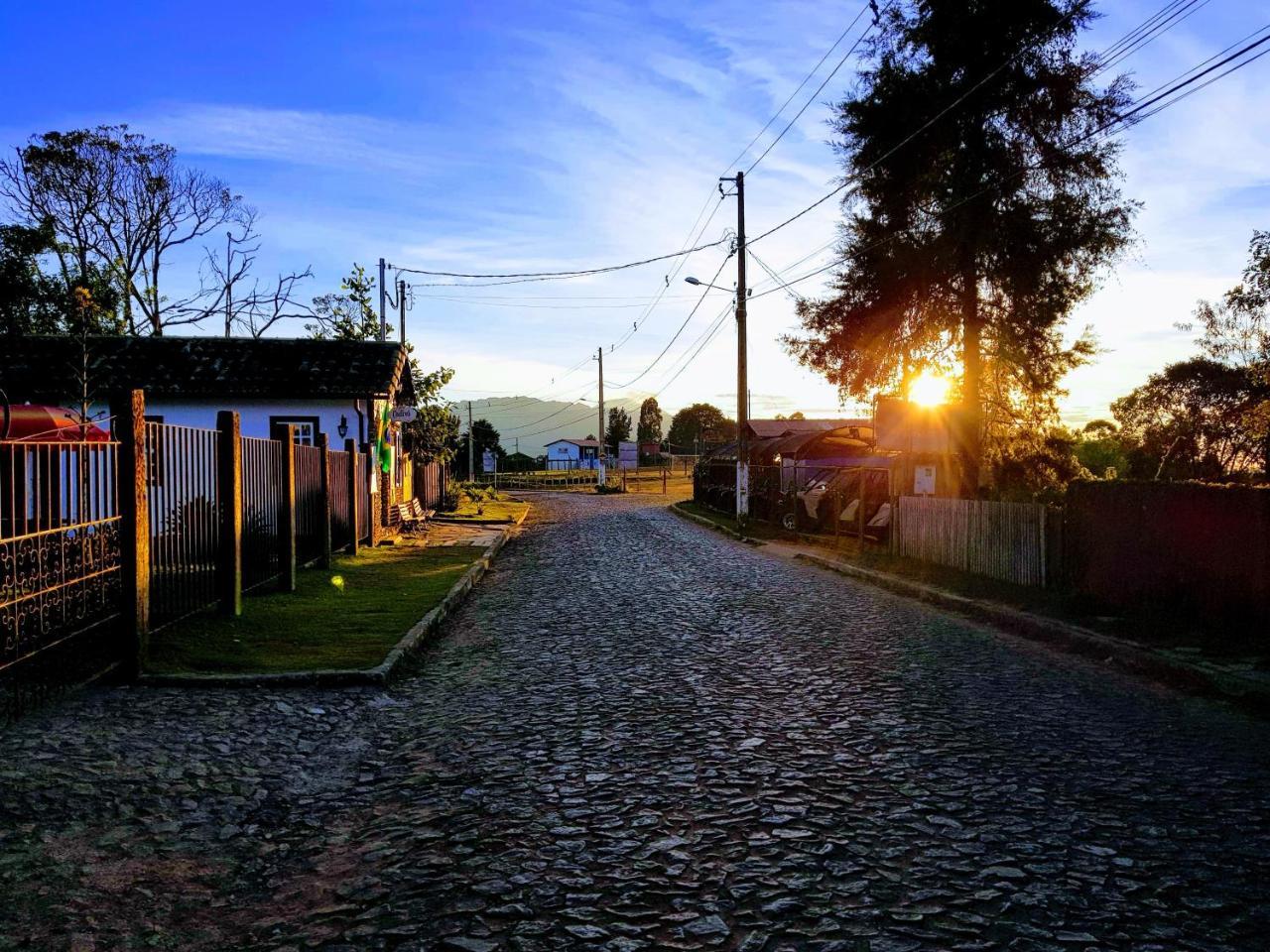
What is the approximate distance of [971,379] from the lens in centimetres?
2245

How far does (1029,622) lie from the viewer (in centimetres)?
1023

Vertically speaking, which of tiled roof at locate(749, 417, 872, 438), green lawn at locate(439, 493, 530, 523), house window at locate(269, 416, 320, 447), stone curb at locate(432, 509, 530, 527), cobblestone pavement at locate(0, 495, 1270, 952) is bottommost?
stone curb at locate(432, 509, 530, 527)

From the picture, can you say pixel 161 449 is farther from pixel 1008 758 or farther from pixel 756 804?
pixel 1008 758

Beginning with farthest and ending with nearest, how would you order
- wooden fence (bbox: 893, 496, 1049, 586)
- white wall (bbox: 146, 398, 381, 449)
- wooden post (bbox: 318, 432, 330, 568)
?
white wall (bbox: 146, 398, 381, 449) → wooden post (bbox: 318, 432, 330, 568) → wooden fence (bbox: 893, 496, 1049, 586)

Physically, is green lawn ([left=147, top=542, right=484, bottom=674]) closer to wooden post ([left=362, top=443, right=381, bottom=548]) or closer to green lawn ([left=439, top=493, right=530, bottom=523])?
wooden post ([left=362, top=443, right=381, bottom=548])

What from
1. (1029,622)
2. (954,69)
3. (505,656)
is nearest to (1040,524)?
(1029,622)

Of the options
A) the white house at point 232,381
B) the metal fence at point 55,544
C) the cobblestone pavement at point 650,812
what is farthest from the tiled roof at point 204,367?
the cobblestone pavement at point 650,812

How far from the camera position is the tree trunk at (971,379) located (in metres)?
21.8

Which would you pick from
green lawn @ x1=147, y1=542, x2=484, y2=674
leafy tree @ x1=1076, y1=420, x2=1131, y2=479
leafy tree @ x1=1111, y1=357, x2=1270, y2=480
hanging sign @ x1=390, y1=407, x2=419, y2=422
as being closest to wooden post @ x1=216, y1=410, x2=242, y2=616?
green lawn @ x1=147, y1=542, x2=484, y2=674

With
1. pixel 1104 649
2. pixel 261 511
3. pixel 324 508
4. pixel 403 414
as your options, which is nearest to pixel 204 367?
pixel 403 414

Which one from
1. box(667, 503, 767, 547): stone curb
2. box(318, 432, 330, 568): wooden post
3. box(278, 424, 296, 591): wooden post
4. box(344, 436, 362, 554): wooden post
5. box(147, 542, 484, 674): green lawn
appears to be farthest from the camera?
box(667, 503, 767, 547): stone curb

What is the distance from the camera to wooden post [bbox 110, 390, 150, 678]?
288 inches

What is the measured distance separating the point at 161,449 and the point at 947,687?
708 centimetres

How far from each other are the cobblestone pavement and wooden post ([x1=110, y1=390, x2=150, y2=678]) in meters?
0.48
